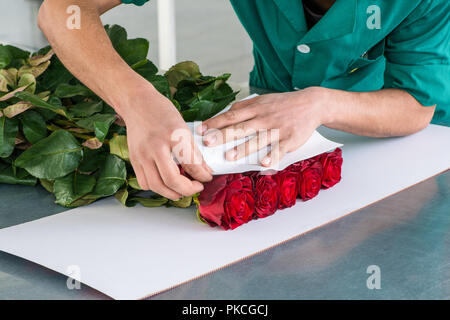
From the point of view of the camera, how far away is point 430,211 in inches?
35.5

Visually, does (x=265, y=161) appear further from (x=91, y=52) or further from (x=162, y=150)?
(x=91, y=52)

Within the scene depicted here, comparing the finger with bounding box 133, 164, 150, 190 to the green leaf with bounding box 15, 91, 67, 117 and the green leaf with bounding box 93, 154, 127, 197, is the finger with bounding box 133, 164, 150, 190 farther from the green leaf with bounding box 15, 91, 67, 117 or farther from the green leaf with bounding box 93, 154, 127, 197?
the green leaf with bounding box 15, 91, 67, 117

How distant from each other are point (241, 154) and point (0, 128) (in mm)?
422

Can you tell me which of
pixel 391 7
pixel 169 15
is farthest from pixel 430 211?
pixel 169 15

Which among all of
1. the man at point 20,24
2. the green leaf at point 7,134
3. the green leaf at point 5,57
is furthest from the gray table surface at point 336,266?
the man at point 20,24

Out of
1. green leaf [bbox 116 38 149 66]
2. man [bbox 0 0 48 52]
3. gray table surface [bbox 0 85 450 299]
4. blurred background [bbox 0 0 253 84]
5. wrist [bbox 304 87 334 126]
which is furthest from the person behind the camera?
blurred background [bbox 0 0 253 84]

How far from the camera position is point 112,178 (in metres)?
0.92

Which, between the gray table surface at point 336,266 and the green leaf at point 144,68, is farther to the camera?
the green leaf at point 144,68

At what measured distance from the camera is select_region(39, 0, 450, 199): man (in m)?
0.85

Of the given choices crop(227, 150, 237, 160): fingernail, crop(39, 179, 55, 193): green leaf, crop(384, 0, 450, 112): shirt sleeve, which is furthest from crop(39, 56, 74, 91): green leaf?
crop(384, 0, 450, 112): shirt sleeve

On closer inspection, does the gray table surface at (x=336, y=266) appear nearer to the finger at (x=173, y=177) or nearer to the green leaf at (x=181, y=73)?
the finger at (x=173, y=177)

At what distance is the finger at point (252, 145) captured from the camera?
85cm

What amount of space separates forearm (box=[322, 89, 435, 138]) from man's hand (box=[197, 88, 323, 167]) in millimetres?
77
